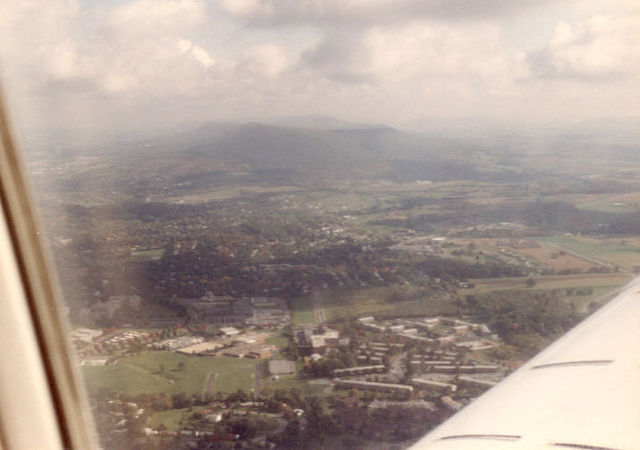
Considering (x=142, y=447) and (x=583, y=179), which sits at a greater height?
(x=583, y=179)

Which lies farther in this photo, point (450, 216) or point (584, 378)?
point (450, 216)

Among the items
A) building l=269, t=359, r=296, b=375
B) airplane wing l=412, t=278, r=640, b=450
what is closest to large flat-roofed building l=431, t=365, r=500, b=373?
airplane wing l=412, t=278, r=640, b=450

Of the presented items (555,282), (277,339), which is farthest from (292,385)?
(555,282)

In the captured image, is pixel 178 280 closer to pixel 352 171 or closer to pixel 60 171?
pixel 60 171

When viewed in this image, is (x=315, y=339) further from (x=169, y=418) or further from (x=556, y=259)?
(x=556, y=259)

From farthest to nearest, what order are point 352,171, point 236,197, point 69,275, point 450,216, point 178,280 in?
point 352,171
point 450,216
point 236,197
point 178,280
point 69,275

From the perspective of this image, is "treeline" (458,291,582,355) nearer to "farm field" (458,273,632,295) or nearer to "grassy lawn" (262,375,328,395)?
"farm field" (458,273,632,295)

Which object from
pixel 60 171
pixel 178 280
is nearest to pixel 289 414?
pixel 178 280
